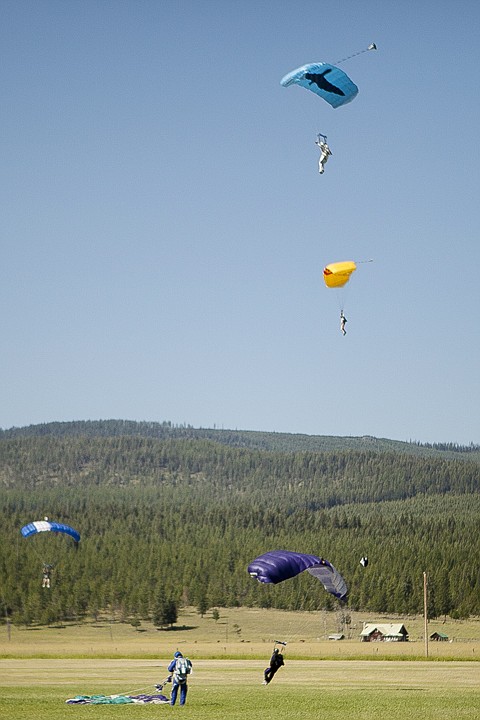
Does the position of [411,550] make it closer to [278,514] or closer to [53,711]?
[278,514]

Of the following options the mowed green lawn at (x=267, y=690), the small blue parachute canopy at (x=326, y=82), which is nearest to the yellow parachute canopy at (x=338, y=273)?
the small blue parachute canopy at (x=326, y=82)

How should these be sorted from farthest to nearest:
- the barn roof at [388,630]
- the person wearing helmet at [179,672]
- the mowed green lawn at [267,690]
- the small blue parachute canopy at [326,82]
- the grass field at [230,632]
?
the barn roof at [388,630], the grass field at [230,632], the small blue parachute canopy at [326,82], the person wearing helmet at [179,672], the mowed green lawn at [267,690]

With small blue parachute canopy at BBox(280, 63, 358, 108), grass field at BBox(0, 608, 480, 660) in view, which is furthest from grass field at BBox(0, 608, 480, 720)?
grass field at BBox(0, 608, 480, 660)

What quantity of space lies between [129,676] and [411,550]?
98.6 metres

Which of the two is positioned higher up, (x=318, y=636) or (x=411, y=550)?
(x=411, y=550)

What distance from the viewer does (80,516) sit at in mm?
170750

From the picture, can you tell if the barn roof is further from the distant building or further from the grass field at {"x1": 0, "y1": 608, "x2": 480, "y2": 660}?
the grass field at {"x1": 0, "y1": 608, "x2": 480, "y2": 660}

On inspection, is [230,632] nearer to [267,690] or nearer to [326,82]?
[267,690]

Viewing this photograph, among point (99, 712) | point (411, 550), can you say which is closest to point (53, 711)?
point (99, 712)

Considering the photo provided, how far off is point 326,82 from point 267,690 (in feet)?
65.3

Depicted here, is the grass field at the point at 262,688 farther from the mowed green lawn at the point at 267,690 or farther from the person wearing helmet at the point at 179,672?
the person wearing helmet at the point at 179,672

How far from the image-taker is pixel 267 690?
31.8 m

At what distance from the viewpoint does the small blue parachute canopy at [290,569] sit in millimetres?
36938

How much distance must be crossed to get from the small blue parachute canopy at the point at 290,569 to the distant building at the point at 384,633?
198 ft
